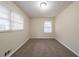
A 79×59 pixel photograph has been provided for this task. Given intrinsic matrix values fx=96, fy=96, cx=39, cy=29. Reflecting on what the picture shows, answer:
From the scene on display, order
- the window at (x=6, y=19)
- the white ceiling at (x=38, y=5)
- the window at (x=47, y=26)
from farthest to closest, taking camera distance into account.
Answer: the window at (x=47, y=26)
the white ceiling at (x=38, y=5)
the window at (x=6, y=19)

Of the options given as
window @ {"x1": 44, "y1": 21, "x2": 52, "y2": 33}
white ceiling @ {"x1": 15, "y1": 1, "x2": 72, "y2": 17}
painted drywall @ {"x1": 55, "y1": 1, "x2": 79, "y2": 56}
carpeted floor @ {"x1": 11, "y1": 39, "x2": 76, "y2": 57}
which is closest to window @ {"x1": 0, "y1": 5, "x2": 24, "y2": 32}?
white ceiling @ {"x1": 15, "y1": 1, "x2": 72, "y2": 17}

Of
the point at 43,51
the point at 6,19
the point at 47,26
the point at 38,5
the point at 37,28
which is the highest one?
the point at 38,5

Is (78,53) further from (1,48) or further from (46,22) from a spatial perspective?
(46,22)

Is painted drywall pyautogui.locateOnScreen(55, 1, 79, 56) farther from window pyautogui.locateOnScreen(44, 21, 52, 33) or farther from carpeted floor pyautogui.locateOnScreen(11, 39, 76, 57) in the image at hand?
window pyautogui.locateOnScreen(44, 21, 52, 33)

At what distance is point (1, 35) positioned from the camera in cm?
271

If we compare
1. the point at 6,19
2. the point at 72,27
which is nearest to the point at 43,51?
the point at 72,27

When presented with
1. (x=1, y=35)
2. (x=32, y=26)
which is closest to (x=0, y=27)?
(x=1, y=35)

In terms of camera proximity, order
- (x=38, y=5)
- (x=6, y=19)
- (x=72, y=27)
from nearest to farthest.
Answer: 1. (x=6, y=19)
2. (x=72, y=27)
3. (x=38, y=5)

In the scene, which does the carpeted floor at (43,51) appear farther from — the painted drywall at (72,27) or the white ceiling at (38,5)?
the white ceiling at (38,5)

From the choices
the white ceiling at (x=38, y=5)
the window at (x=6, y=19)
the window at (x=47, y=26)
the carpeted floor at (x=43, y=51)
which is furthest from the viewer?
the window at (x=47, y=26)

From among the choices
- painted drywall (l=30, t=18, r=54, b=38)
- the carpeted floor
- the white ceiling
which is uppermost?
the white ceiling

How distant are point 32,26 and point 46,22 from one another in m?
1.39

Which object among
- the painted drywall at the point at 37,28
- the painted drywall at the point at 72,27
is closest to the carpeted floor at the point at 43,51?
the painted drywall at the point at 72,27

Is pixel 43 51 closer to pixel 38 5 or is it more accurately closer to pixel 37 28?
pixel 38 5
